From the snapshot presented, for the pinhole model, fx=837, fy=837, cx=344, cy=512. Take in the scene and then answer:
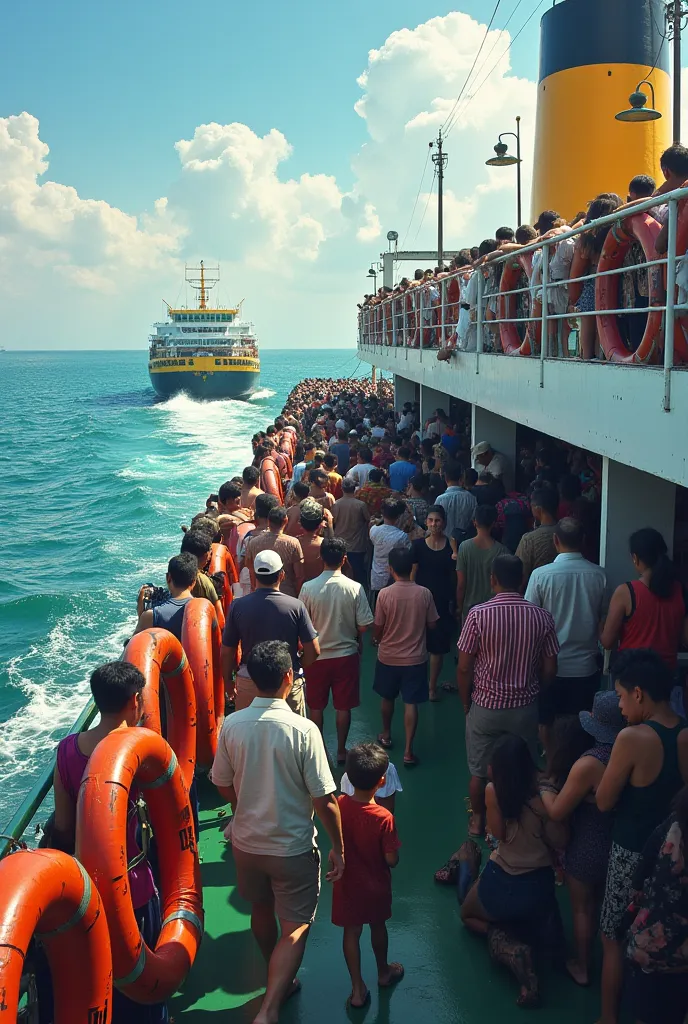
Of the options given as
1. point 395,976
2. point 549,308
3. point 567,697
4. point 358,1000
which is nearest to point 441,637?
point 567,697

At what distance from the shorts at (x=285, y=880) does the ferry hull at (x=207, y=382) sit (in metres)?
65.2

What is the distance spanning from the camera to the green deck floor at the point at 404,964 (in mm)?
3898

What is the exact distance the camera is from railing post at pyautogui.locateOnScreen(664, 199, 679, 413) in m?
4.20

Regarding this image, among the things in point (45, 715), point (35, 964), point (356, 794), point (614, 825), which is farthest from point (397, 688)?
point (45, 715)

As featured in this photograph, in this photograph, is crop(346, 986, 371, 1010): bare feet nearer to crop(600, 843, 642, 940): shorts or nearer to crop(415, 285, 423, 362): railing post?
crop(600, 843, 642, 940): shorts

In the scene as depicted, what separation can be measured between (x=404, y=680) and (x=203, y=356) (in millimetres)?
64925

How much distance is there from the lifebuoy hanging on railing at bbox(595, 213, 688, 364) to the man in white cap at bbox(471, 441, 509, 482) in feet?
13.2

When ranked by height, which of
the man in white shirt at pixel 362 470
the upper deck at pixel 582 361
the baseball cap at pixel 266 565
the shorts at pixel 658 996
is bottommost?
the shorts at pixel 658 996

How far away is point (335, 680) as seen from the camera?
19.6 feet

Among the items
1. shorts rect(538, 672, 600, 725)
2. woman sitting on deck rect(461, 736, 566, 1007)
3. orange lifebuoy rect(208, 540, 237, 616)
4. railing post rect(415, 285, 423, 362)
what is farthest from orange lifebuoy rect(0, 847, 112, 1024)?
railing post rect(415, 285, 423, 362)

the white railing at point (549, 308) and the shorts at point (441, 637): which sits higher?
the white railing at point (549, 308)

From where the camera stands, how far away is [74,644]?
15.5 metres

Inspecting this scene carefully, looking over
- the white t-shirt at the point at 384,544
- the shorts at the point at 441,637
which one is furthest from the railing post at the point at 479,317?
the shorts at the point at 441,637

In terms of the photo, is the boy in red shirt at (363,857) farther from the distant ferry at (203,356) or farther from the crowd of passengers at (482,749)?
the distant ferry at (203,356)
